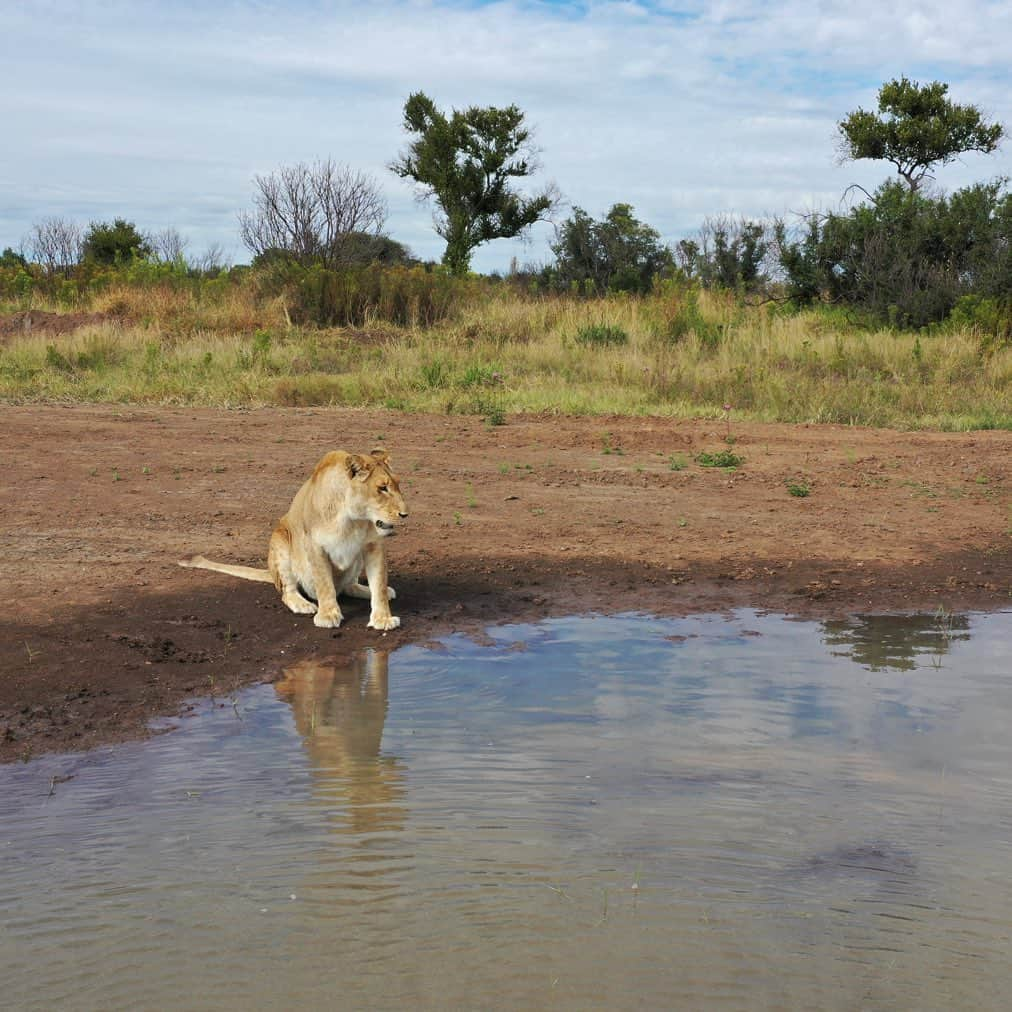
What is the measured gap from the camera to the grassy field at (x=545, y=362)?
1501 cm

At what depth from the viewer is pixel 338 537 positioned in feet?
21.9

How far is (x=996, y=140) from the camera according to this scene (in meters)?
29.4

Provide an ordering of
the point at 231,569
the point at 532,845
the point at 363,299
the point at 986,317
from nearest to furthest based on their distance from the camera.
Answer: the point at 532,845 < the point at 231,569 < the point at 986,317 < the point at 363,299

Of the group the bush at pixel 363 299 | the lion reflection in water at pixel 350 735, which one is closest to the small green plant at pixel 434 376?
the bush at pixel 363 299

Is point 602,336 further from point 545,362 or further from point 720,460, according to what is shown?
point 720,460

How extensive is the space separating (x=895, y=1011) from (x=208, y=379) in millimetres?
14449

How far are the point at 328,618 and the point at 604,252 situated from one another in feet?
88.0

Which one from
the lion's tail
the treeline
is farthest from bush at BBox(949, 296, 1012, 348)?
the lion's tail

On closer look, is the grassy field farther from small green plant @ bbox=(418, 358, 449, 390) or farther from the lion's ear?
the lion's ear

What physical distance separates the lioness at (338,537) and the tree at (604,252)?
25.1 meters

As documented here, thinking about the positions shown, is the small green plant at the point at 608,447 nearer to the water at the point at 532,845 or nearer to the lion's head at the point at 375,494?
the lion's head at the point at 375,494

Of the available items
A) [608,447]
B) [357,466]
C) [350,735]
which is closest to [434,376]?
[608,447]

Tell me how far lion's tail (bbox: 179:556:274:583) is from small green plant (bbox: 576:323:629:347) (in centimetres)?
1112

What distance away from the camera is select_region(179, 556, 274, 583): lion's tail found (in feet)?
24.5
